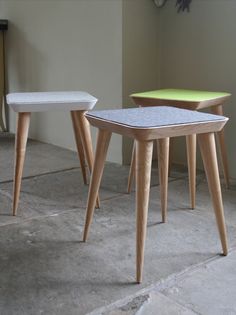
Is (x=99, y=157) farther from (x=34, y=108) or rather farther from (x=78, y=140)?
(x=78, y=140)

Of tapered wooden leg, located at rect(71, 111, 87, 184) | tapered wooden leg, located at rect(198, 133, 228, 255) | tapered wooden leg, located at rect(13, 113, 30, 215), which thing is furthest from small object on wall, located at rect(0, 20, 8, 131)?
tapered wooden leg, located at rect(198, 133, 228, 255)

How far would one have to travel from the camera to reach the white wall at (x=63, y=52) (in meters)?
2.59

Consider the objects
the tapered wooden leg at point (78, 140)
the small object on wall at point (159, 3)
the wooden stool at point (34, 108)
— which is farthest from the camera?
the small object on wall at point (159, 3)

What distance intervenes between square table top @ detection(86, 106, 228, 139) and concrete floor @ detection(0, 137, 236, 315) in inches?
17.1

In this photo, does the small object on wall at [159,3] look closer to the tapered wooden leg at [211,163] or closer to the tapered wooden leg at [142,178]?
the tapered wooden leg at [211,163]

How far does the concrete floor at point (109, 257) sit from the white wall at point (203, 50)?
21.6 inches

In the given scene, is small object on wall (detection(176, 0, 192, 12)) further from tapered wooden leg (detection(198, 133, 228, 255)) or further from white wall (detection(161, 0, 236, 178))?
tapered wooden leg (detection(198, 133, 228, 255))

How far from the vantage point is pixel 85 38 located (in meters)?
2.77

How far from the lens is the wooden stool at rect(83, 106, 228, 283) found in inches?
48.1

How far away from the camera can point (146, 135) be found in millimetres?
1196

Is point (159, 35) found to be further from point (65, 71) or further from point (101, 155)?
point (101, 155)

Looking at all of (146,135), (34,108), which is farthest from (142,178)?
(34,108)

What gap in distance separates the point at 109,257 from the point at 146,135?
470 mm

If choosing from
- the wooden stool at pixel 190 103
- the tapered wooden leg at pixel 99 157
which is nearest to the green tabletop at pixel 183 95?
the wooden stool at pixel 190 103
